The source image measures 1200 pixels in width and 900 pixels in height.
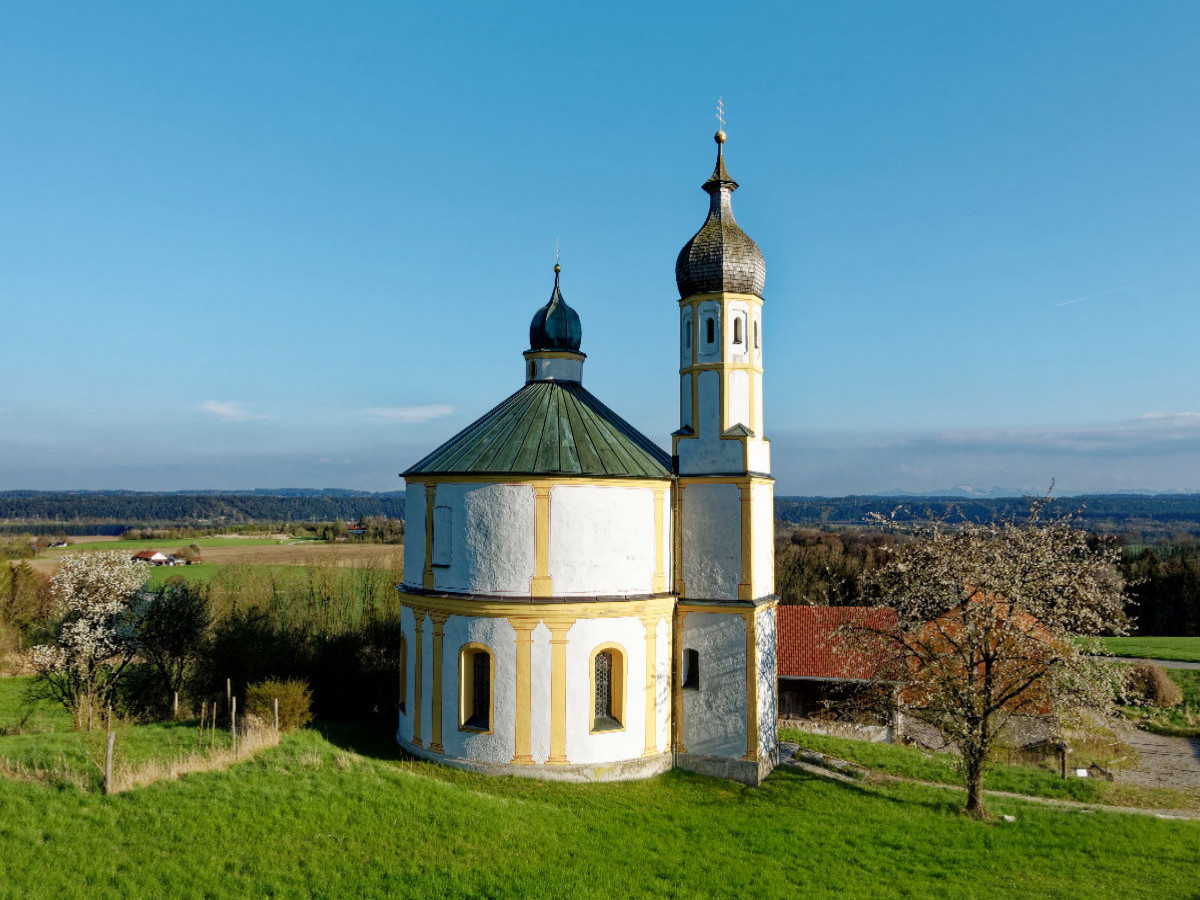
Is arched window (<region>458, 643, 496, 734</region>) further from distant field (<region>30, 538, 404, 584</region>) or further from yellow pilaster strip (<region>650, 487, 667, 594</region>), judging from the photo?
distant field (<region>30, 538, 404, 584</region>)

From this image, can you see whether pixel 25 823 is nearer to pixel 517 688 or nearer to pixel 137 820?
pixel 137 820

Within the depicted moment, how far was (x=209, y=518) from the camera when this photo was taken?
197 m

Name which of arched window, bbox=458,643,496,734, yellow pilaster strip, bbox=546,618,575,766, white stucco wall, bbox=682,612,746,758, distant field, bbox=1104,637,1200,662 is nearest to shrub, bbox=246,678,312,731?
arched window, bbox=458,643,496,734

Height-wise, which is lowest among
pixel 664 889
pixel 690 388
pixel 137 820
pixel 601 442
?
pixel 664 889

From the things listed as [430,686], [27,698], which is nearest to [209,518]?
[27,698]

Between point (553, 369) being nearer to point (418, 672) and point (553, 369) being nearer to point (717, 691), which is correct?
point (418, 672)

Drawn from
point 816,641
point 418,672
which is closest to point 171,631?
point 418,672

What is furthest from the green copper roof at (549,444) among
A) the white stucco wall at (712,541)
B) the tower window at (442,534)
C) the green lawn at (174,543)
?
the green lawn at (174,543)

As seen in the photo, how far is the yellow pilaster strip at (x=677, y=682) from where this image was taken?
21.0 metres

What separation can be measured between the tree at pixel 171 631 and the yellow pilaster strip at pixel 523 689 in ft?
51.2

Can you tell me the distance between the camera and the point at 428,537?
69.6 feet

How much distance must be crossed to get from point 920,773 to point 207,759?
60.9 feet

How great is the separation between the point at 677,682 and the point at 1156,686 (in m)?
29.6

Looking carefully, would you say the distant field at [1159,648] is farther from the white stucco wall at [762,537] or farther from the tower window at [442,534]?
the tower window at [442,534]
